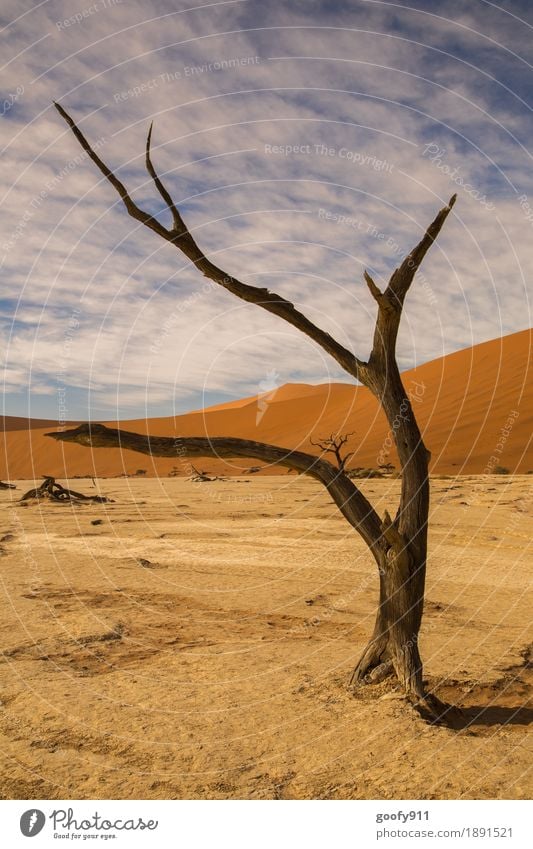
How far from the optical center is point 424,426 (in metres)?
39.4

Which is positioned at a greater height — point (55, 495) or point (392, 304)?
point (392, 304)

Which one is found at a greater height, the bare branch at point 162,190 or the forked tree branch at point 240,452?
the bare branch at point 162,190

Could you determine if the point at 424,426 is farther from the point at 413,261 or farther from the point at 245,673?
the point at 413,261

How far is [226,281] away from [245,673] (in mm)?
3628

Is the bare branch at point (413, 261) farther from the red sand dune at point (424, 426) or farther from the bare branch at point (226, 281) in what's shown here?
the red sand dune at point (424, 426)

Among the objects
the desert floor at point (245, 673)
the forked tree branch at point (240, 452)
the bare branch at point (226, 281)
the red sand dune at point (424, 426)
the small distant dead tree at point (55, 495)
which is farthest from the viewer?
the red sand dune at point (424, 426)

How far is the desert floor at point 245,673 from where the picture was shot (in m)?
4.11

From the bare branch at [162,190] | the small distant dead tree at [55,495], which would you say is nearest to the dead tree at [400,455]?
the bare branch at [162,190]

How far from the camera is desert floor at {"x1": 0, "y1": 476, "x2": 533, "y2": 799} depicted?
4105mm

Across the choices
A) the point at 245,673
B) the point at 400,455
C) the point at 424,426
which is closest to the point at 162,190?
the point at 400,455

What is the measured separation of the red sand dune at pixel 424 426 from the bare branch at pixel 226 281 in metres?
23.2

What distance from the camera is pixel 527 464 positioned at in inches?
1073

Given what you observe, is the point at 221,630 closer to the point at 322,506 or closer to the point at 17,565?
the point at 17,565

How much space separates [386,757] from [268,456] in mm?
2237
